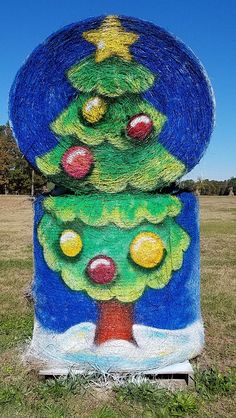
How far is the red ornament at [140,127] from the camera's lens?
462cm

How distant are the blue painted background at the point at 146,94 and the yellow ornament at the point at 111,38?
6cm

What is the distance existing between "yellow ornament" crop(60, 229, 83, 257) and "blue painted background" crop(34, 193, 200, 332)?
0.82 ft

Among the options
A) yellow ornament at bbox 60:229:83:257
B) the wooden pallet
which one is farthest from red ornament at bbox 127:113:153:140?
the wooden pallet

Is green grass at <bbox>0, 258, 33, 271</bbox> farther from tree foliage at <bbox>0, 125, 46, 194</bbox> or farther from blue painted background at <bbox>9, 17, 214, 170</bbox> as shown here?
tree foliage at <bbox>0, 125, 46, 194</bbox>

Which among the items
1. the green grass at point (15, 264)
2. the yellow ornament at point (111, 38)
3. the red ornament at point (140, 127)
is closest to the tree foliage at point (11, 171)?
the green grass at point (15, 264)

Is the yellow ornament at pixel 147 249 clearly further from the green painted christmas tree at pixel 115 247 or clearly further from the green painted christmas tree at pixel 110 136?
the green painted christmas tree at pixel 110 136

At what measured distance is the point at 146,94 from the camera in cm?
465

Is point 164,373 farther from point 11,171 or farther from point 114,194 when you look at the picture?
point 11,171

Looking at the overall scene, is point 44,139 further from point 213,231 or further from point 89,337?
point 213,231

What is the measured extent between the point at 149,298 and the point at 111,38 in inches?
85.6

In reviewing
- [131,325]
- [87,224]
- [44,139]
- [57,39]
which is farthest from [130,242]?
[57,39]

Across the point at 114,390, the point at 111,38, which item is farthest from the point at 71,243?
the point at 111,38

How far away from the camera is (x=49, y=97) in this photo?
4660 millimetres

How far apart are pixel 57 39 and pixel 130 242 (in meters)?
1.78
